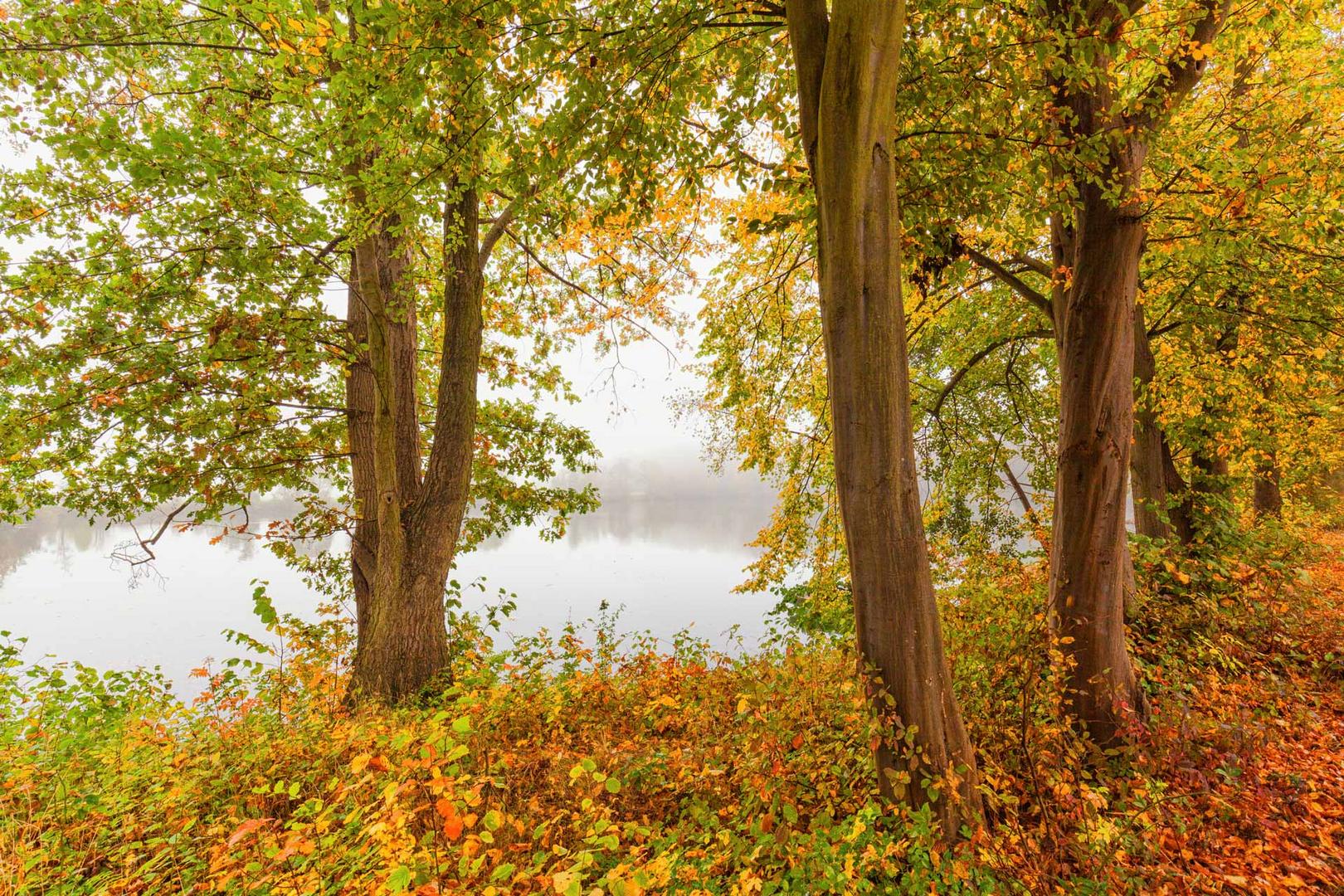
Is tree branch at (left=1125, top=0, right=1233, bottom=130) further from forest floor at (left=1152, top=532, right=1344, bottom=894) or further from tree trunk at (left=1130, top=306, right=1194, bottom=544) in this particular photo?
forest floor at (left=1152, top=532, right=1344, bottom=894)

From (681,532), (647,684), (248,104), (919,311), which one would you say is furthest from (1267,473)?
(681,532)

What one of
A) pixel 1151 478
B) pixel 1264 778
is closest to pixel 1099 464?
pixel 1264 778

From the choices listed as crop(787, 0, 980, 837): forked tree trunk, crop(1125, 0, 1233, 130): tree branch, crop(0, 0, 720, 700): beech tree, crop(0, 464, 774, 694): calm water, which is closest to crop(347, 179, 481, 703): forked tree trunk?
crop(0, 0, 720, 700): beech tree

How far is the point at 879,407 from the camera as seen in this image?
273 cm

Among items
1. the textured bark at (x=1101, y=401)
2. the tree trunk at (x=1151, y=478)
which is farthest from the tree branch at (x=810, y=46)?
the tree trunk at (x=1151, y=478)

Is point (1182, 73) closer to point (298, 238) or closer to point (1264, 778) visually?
point (1264, 778)

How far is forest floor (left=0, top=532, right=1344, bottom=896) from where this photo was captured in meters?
2.36

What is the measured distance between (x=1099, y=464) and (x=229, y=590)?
25.7 meters

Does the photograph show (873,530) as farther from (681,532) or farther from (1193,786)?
→ (681,532)

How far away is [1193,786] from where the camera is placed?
3379mm

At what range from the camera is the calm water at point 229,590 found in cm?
1309

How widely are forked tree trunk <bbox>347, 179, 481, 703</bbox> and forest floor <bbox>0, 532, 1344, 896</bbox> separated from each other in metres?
0.64

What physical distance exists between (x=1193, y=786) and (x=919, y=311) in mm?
4711

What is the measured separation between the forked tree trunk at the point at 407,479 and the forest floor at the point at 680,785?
2.11 feet
